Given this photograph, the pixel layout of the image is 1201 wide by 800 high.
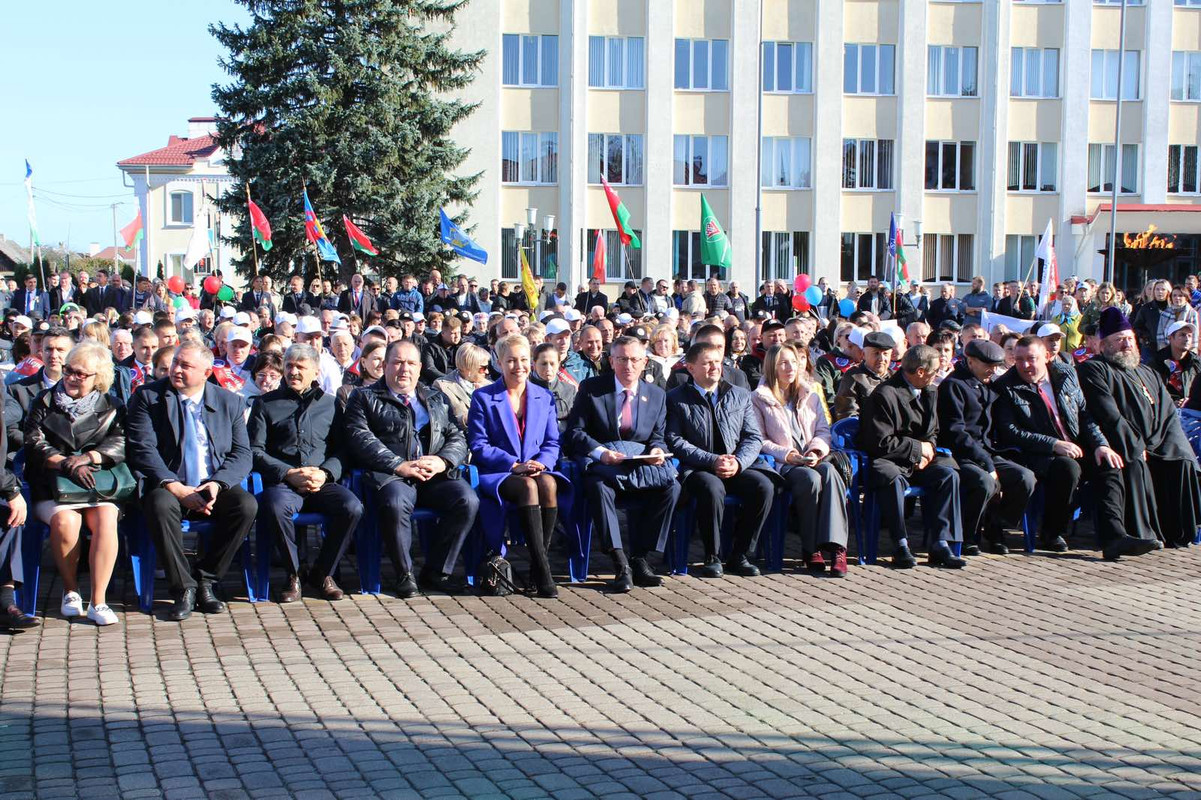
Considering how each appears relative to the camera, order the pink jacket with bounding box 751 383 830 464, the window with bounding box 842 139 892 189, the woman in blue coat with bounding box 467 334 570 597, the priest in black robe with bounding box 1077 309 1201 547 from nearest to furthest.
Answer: the woman in blue coat with bounding box 467 334 570 597
the pink jacket with bounding box 751 383 830 464
the priest in black robe with bounding box 1077 309 1201 547
the window with bounding box 842 139 892 189

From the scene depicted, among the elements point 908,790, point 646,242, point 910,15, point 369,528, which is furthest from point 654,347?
point 910,15

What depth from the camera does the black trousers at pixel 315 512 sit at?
798 centimetres

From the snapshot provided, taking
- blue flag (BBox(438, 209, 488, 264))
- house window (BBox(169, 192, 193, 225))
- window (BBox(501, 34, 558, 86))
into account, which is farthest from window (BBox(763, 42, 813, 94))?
house window (BBox(169, 192, 193, 225))

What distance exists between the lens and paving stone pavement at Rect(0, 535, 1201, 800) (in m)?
4.97

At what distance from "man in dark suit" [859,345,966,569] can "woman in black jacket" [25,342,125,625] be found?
515cm

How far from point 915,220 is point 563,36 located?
12.5 m

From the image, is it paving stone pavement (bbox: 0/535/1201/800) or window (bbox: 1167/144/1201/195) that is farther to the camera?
window (bbox: 1167/144/1201/195)

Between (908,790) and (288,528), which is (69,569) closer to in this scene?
(288,528)

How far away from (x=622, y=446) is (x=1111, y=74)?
1523 inches

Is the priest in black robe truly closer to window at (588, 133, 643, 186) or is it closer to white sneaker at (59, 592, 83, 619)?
white sneaker at (59, 592, 83, 619)

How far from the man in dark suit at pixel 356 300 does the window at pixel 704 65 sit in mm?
17912

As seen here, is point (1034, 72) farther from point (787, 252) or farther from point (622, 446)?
point (622, 446)

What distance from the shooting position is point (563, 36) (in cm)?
4016

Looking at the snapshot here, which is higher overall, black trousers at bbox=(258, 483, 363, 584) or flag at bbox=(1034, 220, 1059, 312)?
flag at bbox=(1034, 220, 1059, 312)
